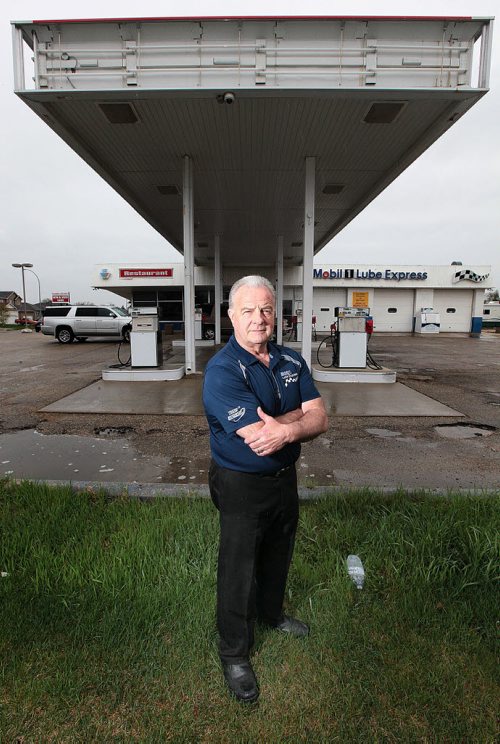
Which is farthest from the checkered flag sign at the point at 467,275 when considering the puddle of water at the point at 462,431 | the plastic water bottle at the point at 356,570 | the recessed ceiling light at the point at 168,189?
the plastic water bottle at the point at 356,570

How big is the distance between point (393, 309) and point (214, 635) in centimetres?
2936

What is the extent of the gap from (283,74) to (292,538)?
6.98 meters

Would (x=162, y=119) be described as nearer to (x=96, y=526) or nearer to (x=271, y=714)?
(x=96, y=526)

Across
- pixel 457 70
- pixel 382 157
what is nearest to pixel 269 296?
pixel 457 70

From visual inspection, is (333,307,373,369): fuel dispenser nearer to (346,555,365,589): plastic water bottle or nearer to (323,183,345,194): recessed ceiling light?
(323,183,345,194): recessed ceiling light

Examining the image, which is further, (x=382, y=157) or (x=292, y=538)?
(x=382, y=157)

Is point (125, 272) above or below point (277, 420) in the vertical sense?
above

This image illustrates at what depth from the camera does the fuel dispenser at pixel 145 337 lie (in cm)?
1027

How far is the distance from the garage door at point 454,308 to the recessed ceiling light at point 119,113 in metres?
25.9

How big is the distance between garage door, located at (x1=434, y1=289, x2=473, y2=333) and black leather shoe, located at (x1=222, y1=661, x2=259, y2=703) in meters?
30.6

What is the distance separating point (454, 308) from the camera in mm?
29688

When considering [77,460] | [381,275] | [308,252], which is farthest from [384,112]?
[381,275]

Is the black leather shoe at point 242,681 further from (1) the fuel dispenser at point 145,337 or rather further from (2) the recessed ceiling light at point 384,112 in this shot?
(1) the fuel dispenser at point 145,337

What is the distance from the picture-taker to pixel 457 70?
650 centimetres
